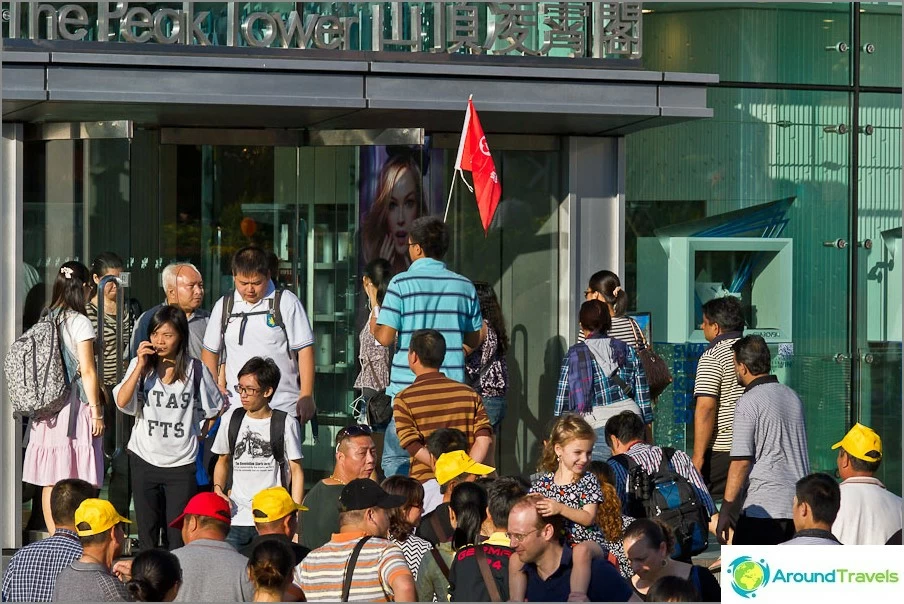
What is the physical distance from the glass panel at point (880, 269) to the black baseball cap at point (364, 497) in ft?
24.3

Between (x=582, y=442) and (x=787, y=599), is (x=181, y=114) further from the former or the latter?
(x=787, y=599)

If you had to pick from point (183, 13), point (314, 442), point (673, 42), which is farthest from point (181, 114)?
point (673, 42)

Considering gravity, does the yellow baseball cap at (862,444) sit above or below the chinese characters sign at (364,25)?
below

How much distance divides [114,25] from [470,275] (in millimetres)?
3545

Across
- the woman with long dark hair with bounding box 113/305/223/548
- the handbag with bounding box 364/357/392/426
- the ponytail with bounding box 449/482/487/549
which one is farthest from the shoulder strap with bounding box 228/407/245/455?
the ponytail with bounding box 449/482/487/549

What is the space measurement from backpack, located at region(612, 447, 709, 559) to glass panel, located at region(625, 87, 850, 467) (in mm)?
4205

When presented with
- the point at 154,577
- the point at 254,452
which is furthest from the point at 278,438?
the point at 154,577

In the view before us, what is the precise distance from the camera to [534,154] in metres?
11.9

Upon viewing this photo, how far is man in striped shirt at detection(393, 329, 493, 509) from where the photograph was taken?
8.58m

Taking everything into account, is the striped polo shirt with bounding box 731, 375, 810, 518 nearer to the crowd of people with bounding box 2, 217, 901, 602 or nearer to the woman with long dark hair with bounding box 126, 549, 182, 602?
the crowd of people with bounding box 2, 217, 901, 602

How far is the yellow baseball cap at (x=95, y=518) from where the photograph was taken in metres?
6.52

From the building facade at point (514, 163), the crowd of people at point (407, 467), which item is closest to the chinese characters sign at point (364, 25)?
the building facade at point (514, 163)

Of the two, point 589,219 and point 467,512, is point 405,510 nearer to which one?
point 467,512

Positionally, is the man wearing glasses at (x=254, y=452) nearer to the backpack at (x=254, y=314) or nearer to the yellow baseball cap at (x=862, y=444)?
the backpack at (x=254, y=314)
